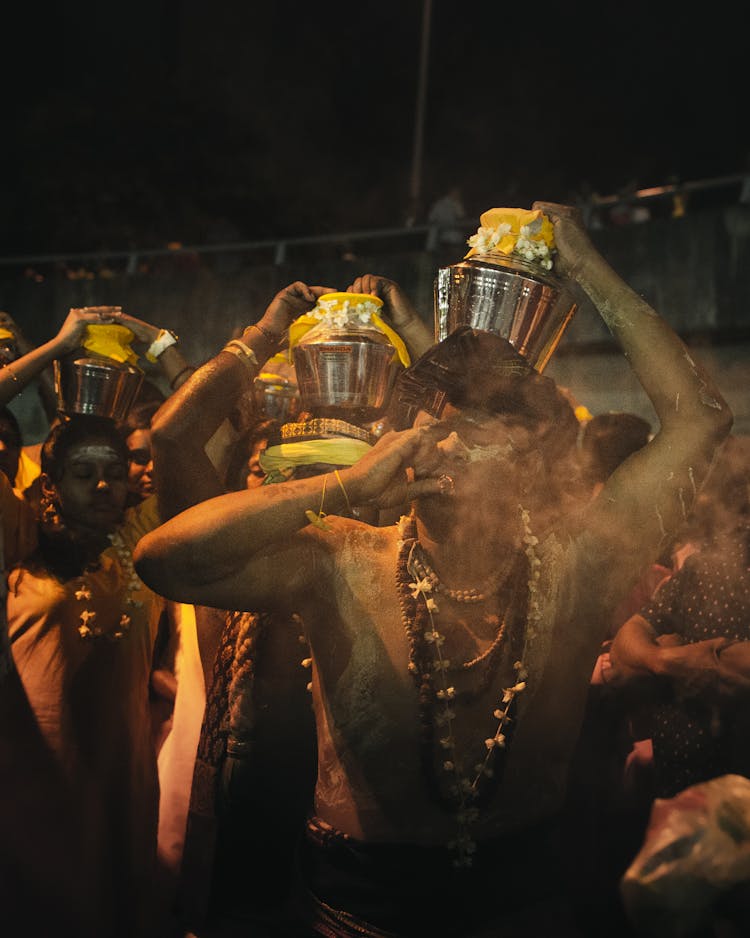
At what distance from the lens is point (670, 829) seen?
1.65 metres

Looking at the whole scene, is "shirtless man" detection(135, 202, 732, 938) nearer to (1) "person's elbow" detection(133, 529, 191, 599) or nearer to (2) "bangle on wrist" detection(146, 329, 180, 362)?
(1) "person's elbow" detection(133, 529, 191, 599)

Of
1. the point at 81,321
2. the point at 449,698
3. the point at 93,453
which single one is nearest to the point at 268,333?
the point at 81,321

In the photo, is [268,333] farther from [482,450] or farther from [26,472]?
[26,472]

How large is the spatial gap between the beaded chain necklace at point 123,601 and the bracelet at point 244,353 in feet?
4.26

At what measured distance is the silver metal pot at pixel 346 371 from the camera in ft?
9.57

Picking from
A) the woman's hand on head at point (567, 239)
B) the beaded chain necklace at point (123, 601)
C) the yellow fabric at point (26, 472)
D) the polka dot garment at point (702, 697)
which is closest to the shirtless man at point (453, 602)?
the woman's hand on head at point (567, 239)

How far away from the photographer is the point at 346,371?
2934 millimetres

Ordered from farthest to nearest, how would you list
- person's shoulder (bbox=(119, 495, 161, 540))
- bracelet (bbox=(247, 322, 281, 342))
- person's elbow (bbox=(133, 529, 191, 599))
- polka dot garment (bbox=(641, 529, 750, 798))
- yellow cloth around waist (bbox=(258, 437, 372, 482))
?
person's shoulder (bbox=(119, 495, 161, 540)) < bracelet (bbox=(247, 322, 281, 342)) < polka dot garment (bbox=(641, 529, 750, 798)) < yellow cloth around waist (bbox=(258, 437, 372, 482)) < person's elbow (bbox=(133, 529, 191, 599))

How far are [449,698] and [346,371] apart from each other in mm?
1063

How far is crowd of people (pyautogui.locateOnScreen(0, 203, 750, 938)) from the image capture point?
2420mm

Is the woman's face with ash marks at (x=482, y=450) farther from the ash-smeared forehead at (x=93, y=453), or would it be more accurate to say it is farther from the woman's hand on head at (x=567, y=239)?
the ash-smeared forehead at (x=93, y=453)

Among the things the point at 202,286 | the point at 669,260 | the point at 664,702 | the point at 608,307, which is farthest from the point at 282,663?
the point at 202,286

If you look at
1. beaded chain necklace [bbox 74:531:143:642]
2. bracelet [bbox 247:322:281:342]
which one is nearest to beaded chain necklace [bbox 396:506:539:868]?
bracelet [bbox 247:322:281:342]

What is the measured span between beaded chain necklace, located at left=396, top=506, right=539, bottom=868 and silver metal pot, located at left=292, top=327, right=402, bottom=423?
627 mm
